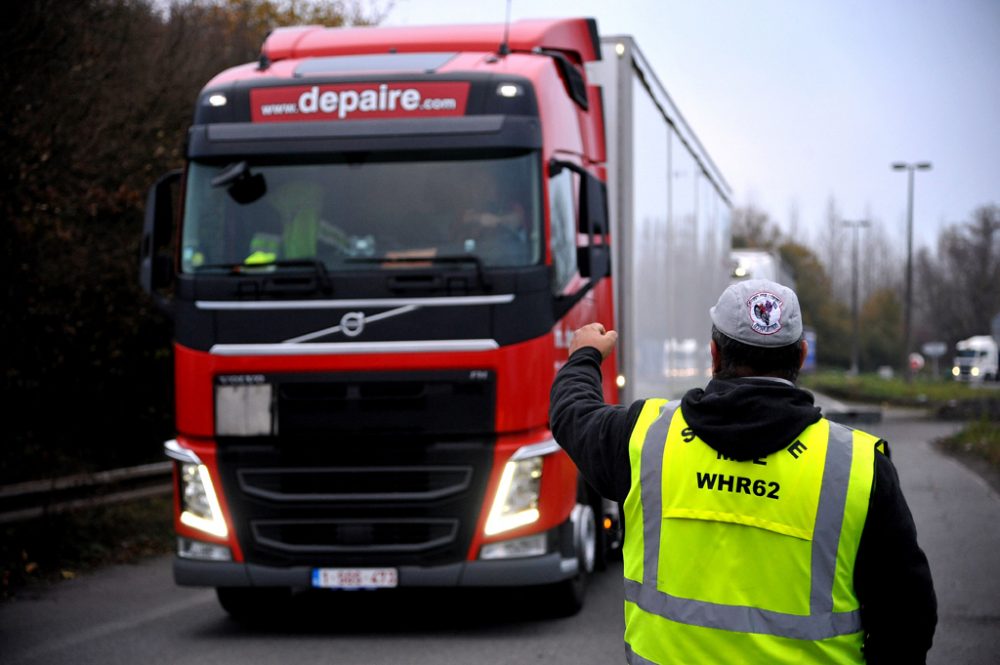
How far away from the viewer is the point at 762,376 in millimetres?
3119

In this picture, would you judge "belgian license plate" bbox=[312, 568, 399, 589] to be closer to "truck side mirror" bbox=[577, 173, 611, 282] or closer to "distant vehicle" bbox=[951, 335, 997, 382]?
"truck side mirror" bbox=[577, 173, 611, 282]

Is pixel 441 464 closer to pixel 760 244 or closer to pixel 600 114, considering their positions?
pixel 600 114

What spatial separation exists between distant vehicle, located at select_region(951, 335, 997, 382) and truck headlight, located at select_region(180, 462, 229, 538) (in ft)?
227

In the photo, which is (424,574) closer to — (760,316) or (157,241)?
(157,241)

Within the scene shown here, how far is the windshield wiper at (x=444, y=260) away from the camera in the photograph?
7.46 metres

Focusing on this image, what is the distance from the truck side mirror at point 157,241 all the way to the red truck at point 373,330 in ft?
0.55

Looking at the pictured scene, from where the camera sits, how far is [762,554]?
299cm

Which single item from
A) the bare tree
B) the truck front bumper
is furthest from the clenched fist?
the bare tree

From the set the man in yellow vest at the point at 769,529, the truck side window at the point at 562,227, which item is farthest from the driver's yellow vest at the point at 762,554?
the truck side window at the point at 562,227

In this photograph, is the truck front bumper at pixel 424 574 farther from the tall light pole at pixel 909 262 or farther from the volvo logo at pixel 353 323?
the tall light pole at pixel 909 262

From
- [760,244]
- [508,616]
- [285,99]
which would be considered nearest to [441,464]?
[508,616]

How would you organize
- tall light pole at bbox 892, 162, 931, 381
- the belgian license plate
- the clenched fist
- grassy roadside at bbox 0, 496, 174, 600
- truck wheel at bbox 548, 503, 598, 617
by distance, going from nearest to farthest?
the clenched fist < the belgian license plate < truck wheel at bbox 548, 503, 598, 617 < grassy roadside at bbox 0, 496, 174, 600 < tall light pole at bbox 892, 162, 931, 381

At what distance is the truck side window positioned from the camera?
7.76m

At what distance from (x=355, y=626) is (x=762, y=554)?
230 inches
